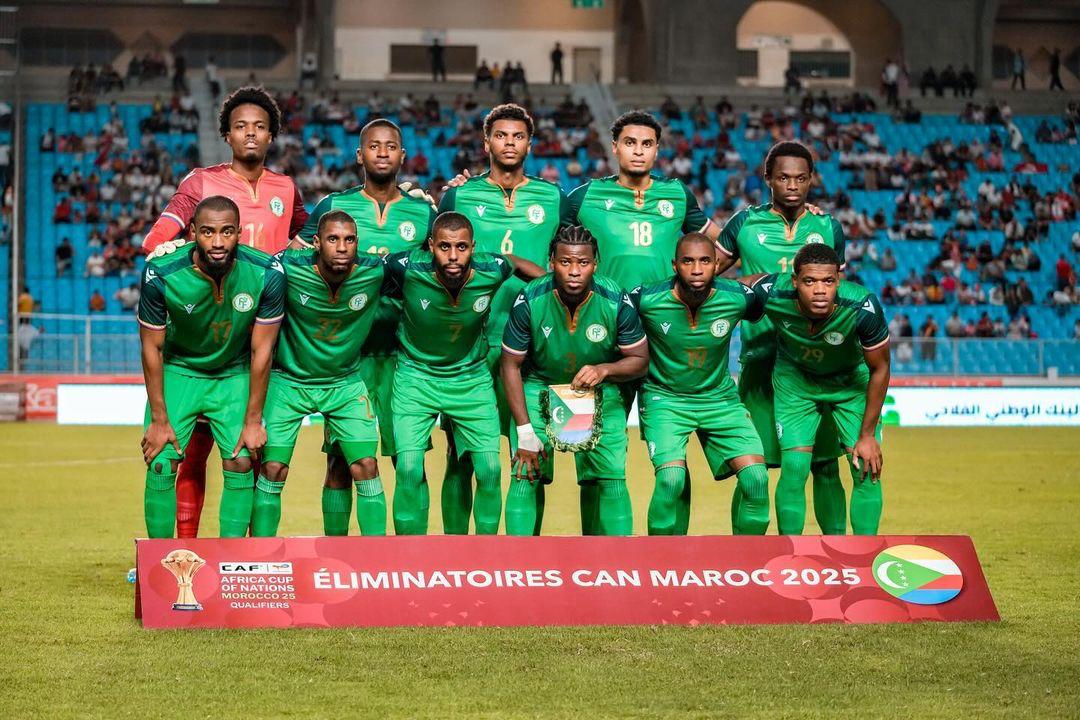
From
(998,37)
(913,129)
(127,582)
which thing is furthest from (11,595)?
(998,37)

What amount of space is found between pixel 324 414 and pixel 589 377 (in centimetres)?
136

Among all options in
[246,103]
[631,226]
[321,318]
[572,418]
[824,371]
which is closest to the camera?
[572,418]

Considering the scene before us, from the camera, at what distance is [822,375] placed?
7.64m

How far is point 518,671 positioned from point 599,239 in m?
3.03

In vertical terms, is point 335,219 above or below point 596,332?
above

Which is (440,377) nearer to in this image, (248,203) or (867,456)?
(248,203)

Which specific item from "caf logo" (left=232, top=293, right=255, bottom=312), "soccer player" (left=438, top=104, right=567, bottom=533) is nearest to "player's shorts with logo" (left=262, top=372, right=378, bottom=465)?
"caf logo" (left=232, top=293, right=255, bottom=312)

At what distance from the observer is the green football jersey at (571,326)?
23.6 ft

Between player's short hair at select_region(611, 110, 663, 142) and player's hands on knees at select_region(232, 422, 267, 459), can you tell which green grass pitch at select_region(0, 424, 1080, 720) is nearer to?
player's hands on knees at select_region(232, 422, 267, 459)

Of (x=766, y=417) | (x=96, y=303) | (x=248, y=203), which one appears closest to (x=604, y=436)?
(x=766, y=417)

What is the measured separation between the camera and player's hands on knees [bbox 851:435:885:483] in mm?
7371

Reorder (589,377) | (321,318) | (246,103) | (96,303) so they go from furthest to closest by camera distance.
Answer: (96,303) < (246,103) < (321,318) < (589,377)

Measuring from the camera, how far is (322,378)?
729cm

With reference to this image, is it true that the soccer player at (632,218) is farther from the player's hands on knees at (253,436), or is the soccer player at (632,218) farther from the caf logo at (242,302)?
the player's hands on knees at (253,436)
